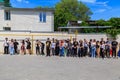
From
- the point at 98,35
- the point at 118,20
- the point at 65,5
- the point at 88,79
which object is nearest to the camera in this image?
the point at 88,79

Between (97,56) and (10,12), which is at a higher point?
(10,12)

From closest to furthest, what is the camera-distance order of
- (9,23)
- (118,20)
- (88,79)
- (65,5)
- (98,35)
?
(88,79)
(98,35)
(9,23)
(118,20)
(65,5)

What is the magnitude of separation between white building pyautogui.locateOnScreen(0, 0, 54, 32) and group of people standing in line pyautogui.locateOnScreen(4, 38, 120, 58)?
677 inches

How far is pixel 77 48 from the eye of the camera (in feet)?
84.9

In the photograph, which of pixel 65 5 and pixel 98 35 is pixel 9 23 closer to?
pixel 98 35

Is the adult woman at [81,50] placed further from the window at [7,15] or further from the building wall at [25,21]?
the window at [7,15]

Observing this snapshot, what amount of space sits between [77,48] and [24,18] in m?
19.9

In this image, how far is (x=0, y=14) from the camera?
44062mm

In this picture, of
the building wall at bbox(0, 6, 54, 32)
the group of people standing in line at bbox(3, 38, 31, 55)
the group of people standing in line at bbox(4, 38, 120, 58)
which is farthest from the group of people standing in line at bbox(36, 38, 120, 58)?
the building wall at bbox(0, 6, 54, 32)

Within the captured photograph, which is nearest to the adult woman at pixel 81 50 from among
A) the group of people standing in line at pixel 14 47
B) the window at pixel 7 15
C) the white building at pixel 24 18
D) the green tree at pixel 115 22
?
the group of people standing in line at pixel 14 47

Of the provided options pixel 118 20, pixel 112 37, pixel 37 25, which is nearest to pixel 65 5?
pixel 118 20

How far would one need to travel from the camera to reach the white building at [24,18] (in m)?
44.0

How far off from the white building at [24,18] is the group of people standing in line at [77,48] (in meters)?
17.2

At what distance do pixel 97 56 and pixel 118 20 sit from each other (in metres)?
36.5
